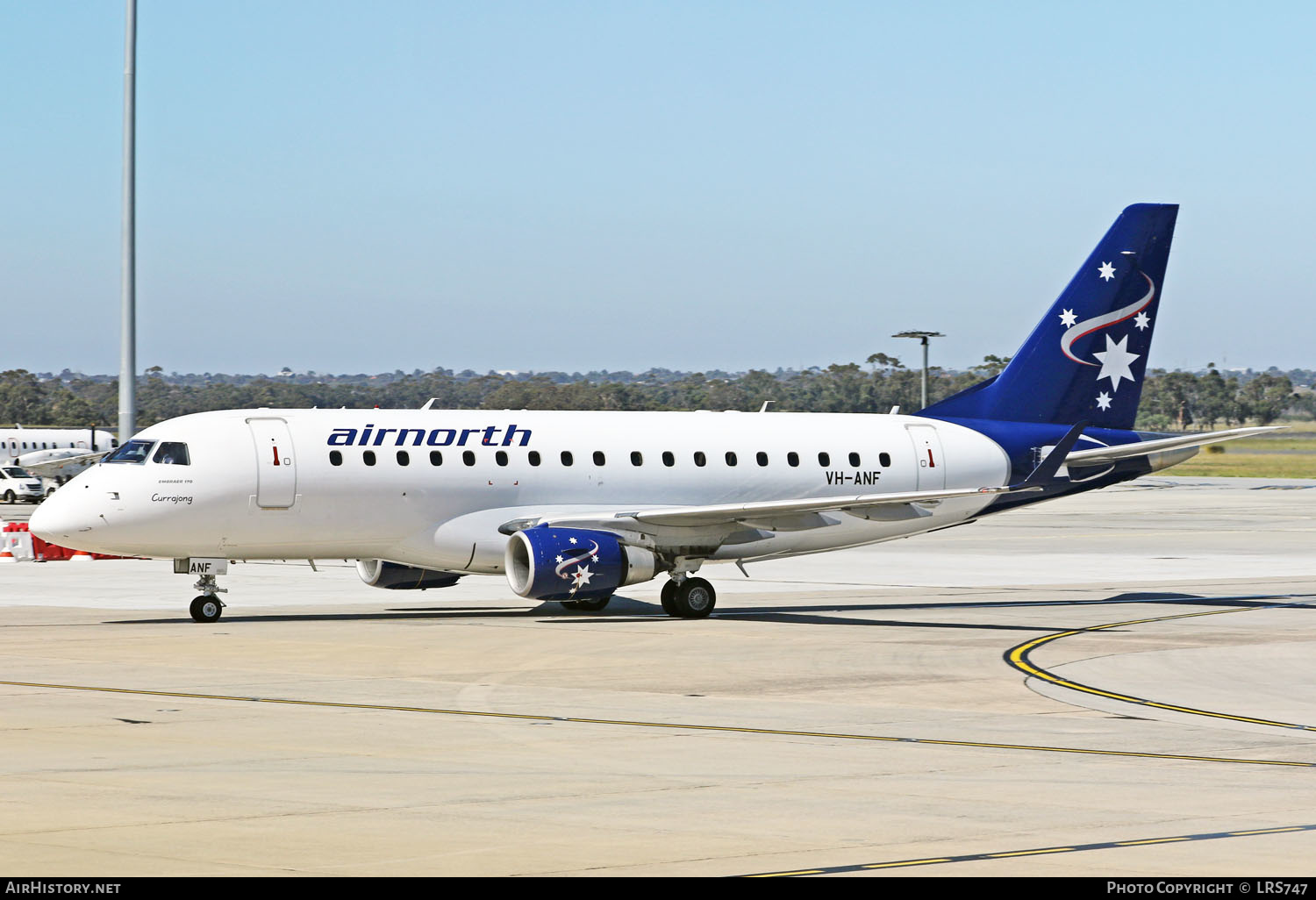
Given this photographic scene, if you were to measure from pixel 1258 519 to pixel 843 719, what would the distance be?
52.4 metres

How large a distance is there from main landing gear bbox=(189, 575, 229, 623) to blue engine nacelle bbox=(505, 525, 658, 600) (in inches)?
197

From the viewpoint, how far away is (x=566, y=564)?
99.7 feet

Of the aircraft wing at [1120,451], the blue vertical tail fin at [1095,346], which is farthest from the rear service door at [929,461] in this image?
the aircraft wing at [1120,451]

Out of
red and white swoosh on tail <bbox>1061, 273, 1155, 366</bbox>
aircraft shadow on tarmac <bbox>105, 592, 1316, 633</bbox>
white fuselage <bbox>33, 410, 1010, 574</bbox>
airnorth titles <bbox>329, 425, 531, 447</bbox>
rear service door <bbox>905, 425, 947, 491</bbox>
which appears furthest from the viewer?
red and white swoosh on tail <bbox>1061, 273, 1155, 366</bbox>

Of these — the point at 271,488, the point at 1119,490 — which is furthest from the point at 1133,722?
the point at 1119,490

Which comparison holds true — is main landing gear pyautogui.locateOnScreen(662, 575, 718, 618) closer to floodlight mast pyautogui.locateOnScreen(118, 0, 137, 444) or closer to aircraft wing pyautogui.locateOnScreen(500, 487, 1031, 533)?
aircraft wing pyautogui.locateOnScreen(500, 487, 1031, 533)

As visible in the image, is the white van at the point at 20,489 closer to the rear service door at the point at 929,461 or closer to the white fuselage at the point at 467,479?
the white fuselage at the point at 467,479

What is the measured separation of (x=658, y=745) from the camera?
56.5 feet

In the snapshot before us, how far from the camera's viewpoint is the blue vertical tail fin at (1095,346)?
3775 centimetres

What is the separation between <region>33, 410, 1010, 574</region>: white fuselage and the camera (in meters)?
30.1

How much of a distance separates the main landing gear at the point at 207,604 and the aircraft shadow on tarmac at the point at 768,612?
217 millimetres

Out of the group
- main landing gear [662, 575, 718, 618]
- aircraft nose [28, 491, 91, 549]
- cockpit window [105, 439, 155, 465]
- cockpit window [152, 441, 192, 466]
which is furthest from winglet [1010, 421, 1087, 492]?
aircraft nose [28, 491, 91, 549]

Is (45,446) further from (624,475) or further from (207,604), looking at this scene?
(624,475)

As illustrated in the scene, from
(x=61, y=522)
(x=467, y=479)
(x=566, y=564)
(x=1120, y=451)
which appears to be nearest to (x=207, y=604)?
(x=61, y=522)
